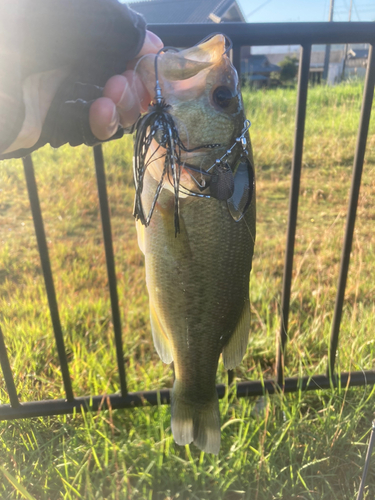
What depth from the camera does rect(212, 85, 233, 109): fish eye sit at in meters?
1.11

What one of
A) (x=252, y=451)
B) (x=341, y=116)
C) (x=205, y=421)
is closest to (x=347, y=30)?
(x=205, y=421)

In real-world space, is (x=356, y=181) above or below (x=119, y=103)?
below

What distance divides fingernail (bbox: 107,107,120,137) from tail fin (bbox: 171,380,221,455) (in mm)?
896

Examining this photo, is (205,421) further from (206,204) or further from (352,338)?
(352,338)

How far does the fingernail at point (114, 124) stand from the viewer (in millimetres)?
1008

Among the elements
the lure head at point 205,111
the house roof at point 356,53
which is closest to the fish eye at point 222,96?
the lure head at point 205,111

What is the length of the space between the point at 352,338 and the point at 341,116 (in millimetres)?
5603

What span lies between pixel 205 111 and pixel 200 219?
297mm

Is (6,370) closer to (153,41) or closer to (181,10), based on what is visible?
(153,41)

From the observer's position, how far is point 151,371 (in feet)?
7.54

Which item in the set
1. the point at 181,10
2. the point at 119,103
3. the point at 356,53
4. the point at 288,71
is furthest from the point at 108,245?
the point at 356,53

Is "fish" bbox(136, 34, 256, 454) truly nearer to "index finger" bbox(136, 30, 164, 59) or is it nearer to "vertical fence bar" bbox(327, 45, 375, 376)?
"index finger" bbox(136, 30, 164, 59)

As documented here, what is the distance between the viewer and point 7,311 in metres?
2.61

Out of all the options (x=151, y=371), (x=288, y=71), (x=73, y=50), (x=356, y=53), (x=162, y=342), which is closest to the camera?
(x=73, y=50)
